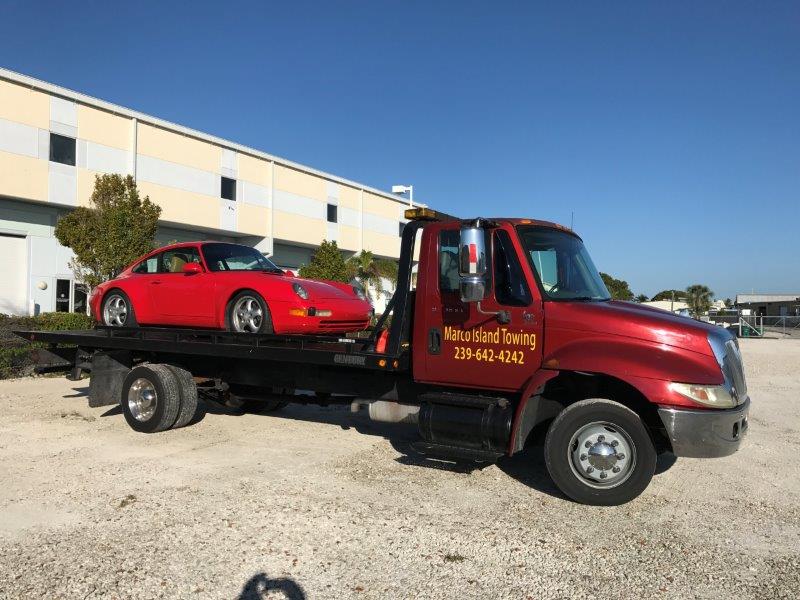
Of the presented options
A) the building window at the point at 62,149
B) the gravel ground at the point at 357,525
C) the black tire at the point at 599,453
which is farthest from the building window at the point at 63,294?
the black tire at the point at 599,453

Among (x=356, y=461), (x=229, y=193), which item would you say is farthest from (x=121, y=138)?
(x=356, y=461)

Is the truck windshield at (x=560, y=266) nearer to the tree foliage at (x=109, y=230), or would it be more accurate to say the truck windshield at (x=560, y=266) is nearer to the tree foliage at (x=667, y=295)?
the tree foliage at (x=109, y=230)

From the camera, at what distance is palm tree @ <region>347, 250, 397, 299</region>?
34.2 m

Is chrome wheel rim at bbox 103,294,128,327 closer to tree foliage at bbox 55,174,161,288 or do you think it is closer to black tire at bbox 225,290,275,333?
black tire at bbox 225,290,275,333

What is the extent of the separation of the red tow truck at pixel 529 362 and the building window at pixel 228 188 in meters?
23.6

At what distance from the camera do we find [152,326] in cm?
764

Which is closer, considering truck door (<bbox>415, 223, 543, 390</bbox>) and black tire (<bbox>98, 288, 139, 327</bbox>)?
truck door (<bbox>415, 223, 543, 390</bbox>)

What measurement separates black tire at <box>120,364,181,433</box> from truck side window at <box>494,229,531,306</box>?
426cm

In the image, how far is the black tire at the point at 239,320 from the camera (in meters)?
6.65

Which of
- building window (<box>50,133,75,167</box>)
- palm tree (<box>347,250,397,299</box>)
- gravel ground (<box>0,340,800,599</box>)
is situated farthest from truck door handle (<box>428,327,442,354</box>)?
palm tree (<box>347,250,397,299</box>)

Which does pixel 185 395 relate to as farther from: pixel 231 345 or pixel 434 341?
pixel 434 341

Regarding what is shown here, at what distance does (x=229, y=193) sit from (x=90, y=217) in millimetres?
12451

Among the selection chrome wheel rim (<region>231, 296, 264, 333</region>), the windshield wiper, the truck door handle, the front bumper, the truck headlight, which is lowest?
the front bumper

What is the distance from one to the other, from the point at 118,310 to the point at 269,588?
5588mm
